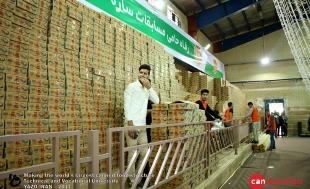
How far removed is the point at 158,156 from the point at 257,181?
329cm

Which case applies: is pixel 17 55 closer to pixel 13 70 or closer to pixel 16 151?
pixel 13 70

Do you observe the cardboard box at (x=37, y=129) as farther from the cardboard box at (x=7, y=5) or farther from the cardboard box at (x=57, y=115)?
the cardboard box at (x=7, y=5)

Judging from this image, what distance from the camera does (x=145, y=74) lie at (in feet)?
11.7

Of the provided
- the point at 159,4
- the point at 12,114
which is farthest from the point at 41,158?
the point at 159,4

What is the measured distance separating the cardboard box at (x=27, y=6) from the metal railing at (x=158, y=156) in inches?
81.4

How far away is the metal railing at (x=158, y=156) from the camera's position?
1479 mm

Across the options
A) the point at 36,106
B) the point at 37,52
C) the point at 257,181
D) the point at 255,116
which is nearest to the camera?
the point at 36,106

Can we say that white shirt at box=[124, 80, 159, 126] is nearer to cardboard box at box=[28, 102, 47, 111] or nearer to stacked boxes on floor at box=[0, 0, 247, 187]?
stacked boxes on floor at box=[0, 0, 247, 187]

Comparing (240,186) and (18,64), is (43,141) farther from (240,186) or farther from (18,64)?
(240,186)

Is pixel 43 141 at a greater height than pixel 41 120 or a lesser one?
lesser

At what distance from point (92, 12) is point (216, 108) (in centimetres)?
910

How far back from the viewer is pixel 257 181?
4.82 meters

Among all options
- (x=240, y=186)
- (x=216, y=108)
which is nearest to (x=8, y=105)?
(x=240, y=186)

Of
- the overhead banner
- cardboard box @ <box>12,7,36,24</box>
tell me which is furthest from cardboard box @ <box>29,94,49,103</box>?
the overhead banner
